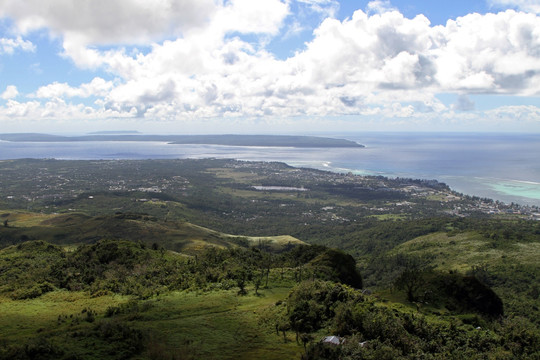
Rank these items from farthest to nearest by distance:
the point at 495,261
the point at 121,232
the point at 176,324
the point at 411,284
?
the point at 121,232, the point at 495,261, the point at 411,284, the point at 176,324

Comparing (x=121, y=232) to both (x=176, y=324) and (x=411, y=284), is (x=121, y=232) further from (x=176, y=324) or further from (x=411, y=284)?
(x=411, y=284)

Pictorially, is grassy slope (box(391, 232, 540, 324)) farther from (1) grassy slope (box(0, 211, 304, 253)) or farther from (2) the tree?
(1) grassy slope (box(0, 211, 304, 253))

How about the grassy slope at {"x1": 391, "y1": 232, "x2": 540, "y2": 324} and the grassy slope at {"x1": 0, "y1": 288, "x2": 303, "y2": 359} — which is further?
the grassy slope at {"x1": 391, "y1": 232, "x2": 540, "y2": 324}

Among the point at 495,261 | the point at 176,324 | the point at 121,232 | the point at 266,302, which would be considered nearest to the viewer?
the point at 176,324

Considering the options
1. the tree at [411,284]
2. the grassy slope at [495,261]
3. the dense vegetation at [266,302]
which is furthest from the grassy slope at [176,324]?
the grassy slope at [495,261]

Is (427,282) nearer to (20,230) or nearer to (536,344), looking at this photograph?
(536,344)

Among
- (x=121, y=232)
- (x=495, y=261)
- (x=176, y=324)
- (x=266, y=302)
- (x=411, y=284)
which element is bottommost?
(x=495, y=261)

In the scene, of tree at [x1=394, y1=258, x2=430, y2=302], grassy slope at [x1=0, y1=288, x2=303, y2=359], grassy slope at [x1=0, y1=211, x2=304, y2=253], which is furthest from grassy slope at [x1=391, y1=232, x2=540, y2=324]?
grassy slope at [x1=0, y1=211, x2=304, y2=253]

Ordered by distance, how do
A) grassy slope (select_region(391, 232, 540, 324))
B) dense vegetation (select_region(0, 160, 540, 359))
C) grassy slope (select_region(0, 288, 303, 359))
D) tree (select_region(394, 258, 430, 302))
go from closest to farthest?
dense vegetation (select_region(0, 160, 540, 359))
grassy slope (select_region(0, 288, 303, 359))
tree (select_region(394, 258, 430, 302))
grassy slope (select_region(391, 232, 540, 324))

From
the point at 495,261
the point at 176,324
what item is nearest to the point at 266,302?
the point at 176,324

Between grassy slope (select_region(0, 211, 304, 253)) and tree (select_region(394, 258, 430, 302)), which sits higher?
tree (select_region(394, 258, 430, 302))

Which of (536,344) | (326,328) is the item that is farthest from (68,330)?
(536,344)
